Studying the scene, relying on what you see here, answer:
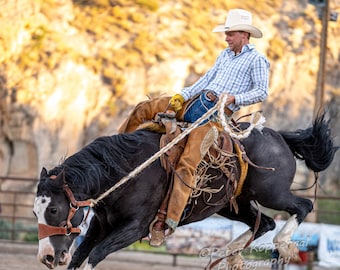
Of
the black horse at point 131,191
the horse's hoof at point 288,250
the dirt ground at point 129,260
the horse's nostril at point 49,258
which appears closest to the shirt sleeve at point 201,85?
the black horse at point 131,191

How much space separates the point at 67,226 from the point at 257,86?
2.05 meters

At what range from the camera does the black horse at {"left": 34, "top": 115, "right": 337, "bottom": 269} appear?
18.0 ft

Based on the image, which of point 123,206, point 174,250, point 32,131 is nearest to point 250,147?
point 123,206

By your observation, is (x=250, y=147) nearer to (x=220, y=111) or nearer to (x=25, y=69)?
(x=220, y=111)

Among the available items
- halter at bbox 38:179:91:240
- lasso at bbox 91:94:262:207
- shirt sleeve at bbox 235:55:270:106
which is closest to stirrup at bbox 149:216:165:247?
lasso at bbox 91:94:262:207

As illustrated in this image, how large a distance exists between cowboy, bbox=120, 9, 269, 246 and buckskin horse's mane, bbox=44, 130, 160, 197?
0.41m

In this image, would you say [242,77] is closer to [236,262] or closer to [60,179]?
[236,262]

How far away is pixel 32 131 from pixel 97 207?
568 inches

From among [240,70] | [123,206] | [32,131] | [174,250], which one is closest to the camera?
[123,206]

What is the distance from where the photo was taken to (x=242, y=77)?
6574mm

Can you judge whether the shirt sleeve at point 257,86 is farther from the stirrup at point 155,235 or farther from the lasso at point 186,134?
the stirrup at point 155,235

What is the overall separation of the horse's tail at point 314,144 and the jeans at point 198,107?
981 mm

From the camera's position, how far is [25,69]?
2027 centimetres

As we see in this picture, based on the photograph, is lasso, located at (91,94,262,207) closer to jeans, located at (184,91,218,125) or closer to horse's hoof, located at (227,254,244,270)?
jeans, located at (184,91,218,125)
